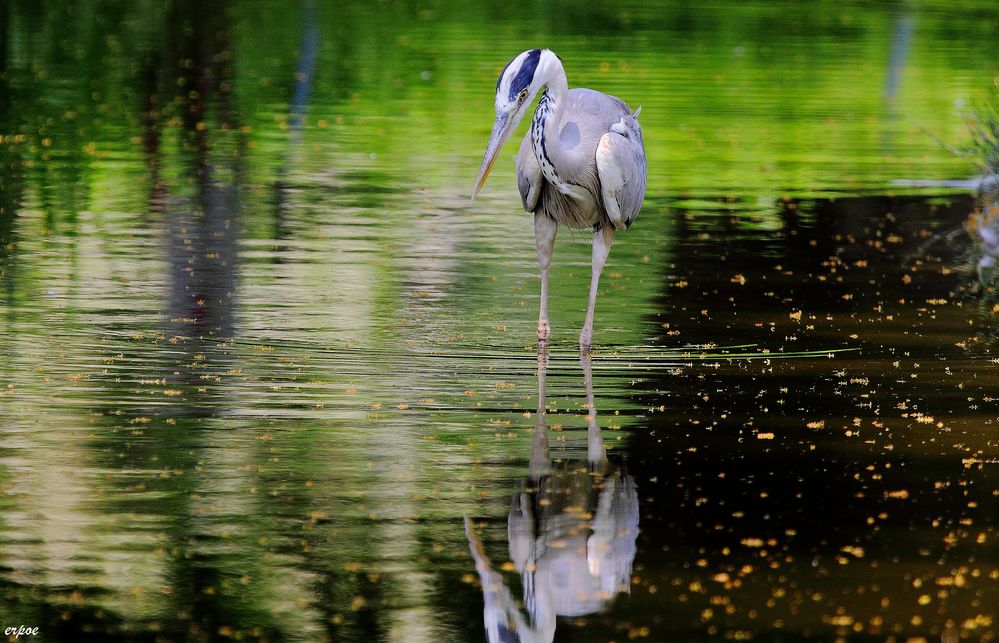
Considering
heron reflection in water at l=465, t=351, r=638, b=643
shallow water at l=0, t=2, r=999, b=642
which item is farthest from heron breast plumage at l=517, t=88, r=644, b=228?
heron reflection in water at l=465, t=351, r=638, b=643

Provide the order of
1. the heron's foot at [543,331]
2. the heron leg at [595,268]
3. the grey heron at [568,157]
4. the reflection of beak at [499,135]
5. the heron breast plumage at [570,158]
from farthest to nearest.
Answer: the heron's foot at [543,331] < the heron leg at [595,268] < the heron breast plumage at [570,158] < the grey heron at [568,157] < the reflection of beak at [499,135]

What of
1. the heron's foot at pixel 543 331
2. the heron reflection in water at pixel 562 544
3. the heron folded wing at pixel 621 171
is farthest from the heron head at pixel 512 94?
the heron reflection in water at pixel 562 544

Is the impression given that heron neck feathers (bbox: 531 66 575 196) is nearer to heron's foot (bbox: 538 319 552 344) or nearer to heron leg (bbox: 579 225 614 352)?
heron leg (bbox: 579 225 614 352)

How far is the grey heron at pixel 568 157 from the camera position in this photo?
1023 centimetres

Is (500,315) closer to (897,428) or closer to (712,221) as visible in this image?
(897,428)

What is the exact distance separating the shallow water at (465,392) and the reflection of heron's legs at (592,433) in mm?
28

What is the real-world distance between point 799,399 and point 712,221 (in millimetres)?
A: 6396

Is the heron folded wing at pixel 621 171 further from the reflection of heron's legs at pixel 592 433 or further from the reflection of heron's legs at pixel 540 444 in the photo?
the reflection of heron's legs at pixel 540 444

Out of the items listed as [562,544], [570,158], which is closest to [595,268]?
[570,158]

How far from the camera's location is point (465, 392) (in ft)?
31.5

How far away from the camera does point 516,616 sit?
6.41m

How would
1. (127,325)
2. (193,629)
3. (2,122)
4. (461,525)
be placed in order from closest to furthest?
(193,629) < (461,525) < (127,325) < (2,122)

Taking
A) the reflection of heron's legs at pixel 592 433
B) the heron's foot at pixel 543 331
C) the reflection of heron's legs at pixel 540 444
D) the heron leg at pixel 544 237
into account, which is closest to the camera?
the reflection of heron's legs at pixel 540 444

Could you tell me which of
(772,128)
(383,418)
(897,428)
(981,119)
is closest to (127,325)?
(383,418)
